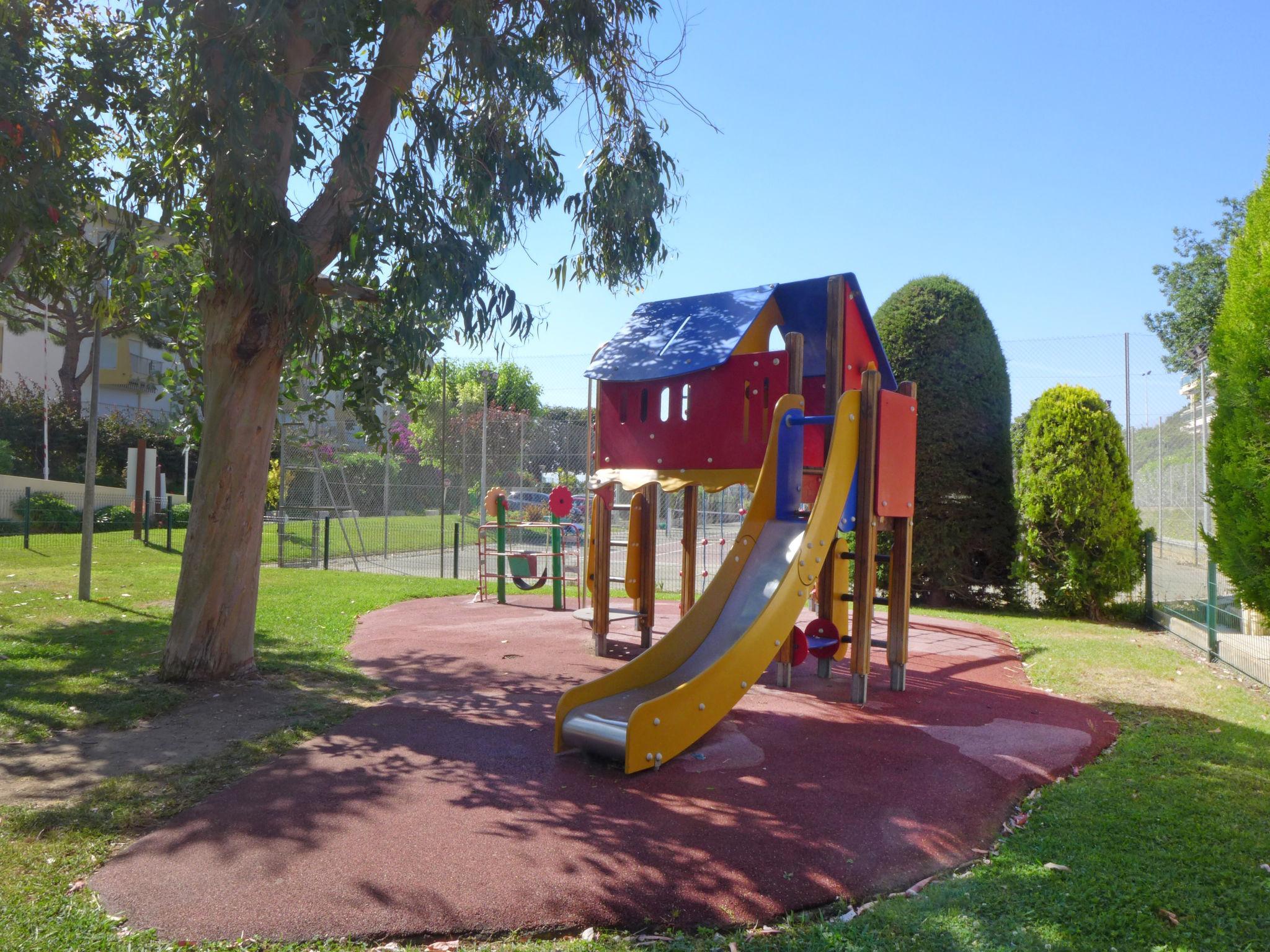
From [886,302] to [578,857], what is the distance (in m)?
10.6

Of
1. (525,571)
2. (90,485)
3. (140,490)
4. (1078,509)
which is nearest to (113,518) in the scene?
(140,490)

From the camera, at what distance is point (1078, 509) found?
10.9 meters

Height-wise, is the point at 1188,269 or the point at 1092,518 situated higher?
the point at 1188,269

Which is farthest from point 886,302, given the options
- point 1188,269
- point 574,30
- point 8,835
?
point 1188,269

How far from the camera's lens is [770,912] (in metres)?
3.33

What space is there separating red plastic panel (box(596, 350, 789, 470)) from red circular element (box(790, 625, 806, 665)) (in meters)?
1.47

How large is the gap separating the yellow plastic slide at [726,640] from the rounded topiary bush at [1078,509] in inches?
231

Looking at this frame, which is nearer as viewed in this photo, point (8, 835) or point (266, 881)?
point (266, 881)

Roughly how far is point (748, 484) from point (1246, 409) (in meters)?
3.69

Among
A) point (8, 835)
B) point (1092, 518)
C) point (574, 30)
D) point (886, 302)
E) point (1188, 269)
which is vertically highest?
point (1188, 269)

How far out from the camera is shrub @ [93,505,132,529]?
2083 centimetres

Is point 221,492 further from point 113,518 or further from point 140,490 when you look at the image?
point 113,518

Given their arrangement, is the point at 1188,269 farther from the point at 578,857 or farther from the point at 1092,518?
the point at 578,857

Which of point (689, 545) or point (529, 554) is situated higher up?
point (689, 545)
